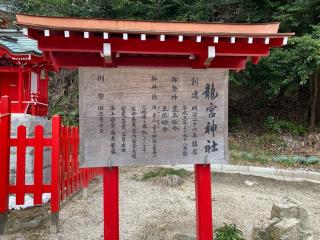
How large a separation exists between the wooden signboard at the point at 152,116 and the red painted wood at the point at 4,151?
1.91 m

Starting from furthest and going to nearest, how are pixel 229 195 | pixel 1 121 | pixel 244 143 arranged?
pixel 244 143 → pixel 229 195 → pixel 1 121

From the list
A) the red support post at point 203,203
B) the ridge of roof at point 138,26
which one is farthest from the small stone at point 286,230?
the ridge of roof at point 138,26

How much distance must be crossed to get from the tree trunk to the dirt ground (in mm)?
4747

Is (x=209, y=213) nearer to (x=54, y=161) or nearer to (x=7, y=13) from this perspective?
(x=54, y=161)

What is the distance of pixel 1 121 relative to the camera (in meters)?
5.51

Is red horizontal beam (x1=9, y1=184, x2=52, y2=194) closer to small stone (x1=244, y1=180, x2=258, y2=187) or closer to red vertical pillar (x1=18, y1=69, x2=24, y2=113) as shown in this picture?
red vertical pillar (x1=18, y1=69, x2=24, y2=113)

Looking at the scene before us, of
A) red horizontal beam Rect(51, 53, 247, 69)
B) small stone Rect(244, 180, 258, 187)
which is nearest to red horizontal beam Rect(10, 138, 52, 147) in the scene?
red horizontal beam Rect(51, 53, 247, 69)

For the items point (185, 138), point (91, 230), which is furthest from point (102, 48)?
point (91, 230)

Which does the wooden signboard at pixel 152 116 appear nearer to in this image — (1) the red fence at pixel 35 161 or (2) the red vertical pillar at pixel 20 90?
(1) the red fence at pixel 35 161

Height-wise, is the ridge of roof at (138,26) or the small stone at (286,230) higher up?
the ridge of roof at (138,26)

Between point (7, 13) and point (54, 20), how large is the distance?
46.1 feet

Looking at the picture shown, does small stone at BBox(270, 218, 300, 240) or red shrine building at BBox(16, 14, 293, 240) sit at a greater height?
red shrine building at BBox(16, 14, 293, 240)

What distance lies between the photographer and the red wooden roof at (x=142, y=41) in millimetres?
4020

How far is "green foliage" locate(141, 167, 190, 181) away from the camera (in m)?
9.28
